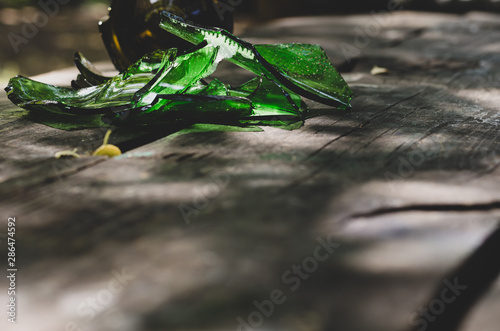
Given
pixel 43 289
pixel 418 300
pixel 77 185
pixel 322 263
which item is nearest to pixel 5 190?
pixel 77 185

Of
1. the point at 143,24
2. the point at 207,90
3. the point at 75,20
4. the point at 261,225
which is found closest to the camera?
the point at 261,225

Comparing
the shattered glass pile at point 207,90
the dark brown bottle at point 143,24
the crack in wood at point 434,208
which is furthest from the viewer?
the dark brown bottle at point 143,24

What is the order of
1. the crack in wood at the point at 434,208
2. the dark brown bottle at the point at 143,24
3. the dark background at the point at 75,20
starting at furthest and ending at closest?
the dark background at the point at 75,20 → the dark brown bottle at the point at 143,24 → the crack in wood at the point at 434,208

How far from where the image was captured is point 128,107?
1.10m

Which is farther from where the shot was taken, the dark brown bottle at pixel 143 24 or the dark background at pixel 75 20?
the dark background at pixel 75 20

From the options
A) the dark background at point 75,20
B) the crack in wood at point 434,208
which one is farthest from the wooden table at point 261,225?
the dark background at point 75,20

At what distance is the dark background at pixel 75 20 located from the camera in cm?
359

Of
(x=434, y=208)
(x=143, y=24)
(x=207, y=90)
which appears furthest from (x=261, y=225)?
(x=143, y=24)

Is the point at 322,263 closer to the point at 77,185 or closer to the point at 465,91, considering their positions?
the point at 77,185

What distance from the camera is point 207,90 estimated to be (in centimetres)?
115

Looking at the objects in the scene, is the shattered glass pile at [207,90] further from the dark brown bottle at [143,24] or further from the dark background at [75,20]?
the dark background at [75,20]

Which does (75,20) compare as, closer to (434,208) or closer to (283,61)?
(283,61)

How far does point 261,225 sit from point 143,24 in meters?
1.07

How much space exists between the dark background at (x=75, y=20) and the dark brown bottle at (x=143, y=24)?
47 centimetres
